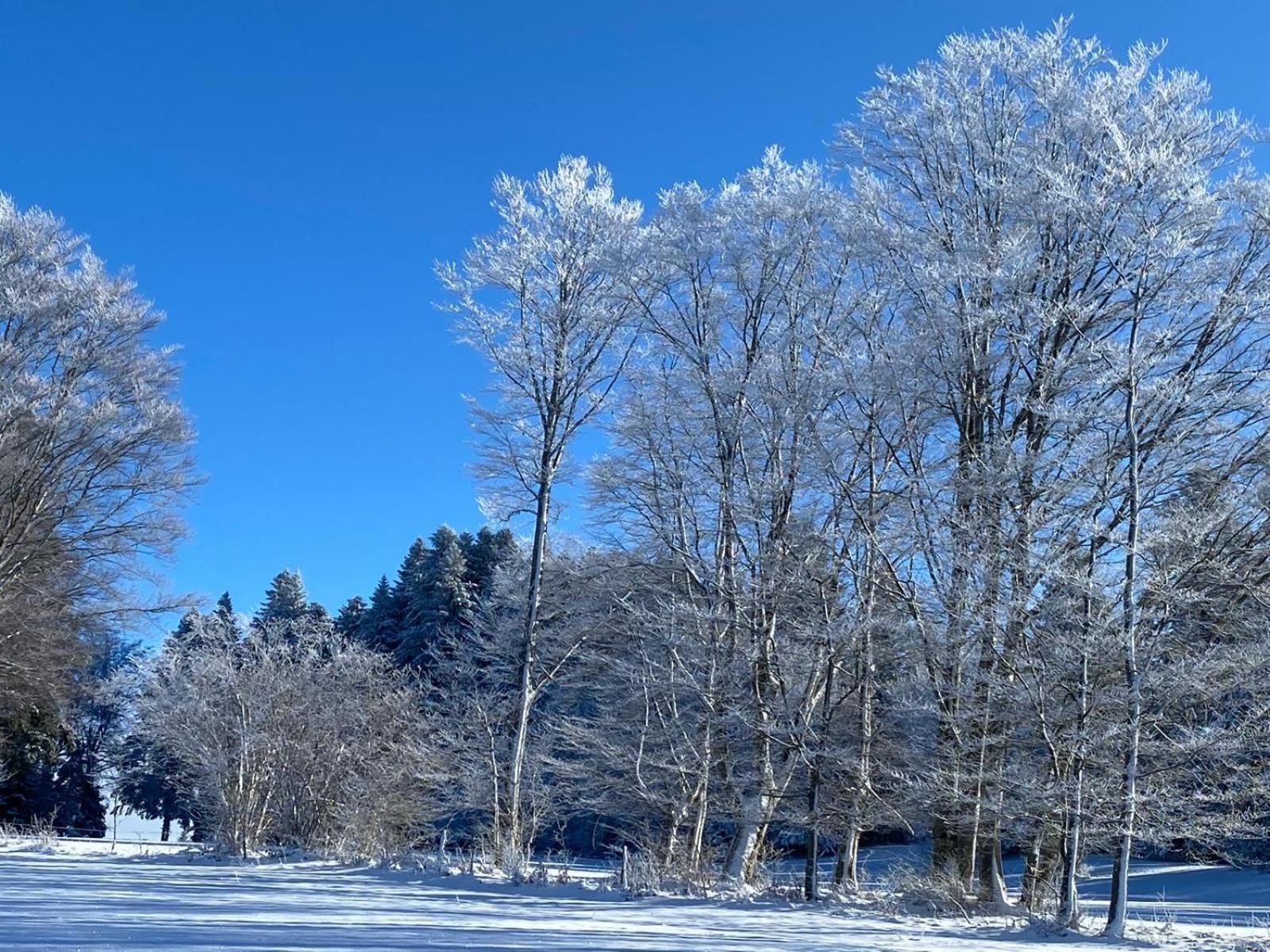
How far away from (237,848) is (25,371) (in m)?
9.43

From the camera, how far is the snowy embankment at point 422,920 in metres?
7.12

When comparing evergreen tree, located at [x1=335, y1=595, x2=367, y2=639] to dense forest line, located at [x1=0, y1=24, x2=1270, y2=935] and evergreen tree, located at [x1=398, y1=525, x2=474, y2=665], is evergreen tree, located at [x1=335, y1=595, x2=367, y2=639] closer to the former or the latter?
evergreen tree, located at [x1=398, y1=525, x2=474, y2=665]

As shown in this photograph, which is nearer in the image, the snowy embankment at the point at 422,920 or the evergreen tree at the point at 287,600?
the snowy embankment at the point at 422,920

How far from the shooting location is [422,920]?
8.85m

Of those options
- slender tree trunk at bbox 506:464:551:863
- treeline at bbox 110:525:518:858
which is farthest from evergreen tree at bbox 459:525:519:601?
slender tree trunk at bbox 506:464:551:863

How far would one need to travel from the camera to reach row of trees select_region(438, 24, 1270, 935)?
10.5 m

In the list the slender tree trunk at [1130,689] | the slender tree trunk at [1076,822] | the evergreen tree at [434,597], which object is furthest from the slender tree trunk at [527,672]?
the evergreen tree at [434,597]

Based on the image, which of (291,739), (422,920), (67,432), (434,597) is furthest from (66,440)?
(434,597)

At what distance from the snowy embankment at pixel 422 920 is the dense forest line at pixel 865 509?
1.16m

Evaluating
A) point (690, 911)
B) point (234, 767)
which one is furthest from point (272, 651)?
point (690, 911)

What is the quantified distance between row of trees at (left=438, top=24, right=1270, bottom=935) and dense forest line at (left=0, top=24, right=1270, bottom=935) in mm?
59

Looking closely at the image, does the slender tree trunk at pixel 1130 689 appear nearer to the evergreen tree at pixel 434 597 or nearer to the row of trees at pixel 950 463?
the row of trees at pixel 950 463

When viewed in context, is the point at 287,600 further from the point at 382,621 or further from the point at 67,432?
the point at 67,432

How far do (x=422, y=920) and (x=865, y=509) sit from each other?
7155mm
